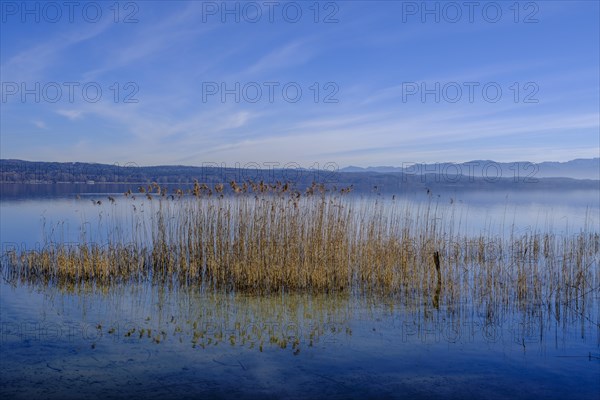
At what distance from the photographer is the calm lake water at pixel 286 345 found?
4.99m

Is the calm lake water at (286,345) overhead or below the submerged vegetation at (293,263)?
below

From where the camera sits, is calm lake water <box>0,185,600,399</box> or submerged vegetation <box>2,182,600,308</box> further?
submerged vegetation <box>2,182,600,308</box>

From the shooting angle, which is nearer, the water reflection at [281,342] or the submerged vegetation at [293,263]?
the water reflection at [281,342]

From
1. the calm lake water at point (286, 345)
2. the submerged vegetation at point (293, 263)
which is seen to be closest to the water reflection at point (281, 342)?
the calm lake water at point (286, 345)

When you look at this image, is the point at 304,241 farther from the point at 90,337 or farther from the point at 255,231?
the point at 90,337

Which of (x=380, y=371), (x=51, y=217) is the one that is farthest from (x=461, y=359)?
(x=51, y=217)

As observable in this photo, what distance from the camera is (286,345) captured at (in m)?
6.17

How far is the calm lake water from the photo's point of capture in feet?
16.4

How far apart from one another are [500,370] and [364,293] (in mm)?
3391

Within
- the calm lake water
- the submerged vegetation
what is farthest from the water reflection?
the submerged vegetation

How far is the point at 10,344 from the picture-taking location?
6.00m

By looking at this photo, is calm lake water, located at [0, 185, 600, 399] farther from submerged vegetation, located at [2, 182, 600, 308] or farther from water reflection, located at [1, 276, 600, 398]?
submerged vegetation, located at [2, 182, 600, 308]

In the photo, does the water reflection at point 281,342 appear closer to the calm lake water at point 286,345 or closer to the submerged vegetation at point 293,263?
the calm lake water at point 286,345

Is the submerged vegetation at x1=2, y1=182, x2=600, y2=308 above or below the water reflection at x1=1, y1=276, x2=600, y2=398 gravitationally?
above
